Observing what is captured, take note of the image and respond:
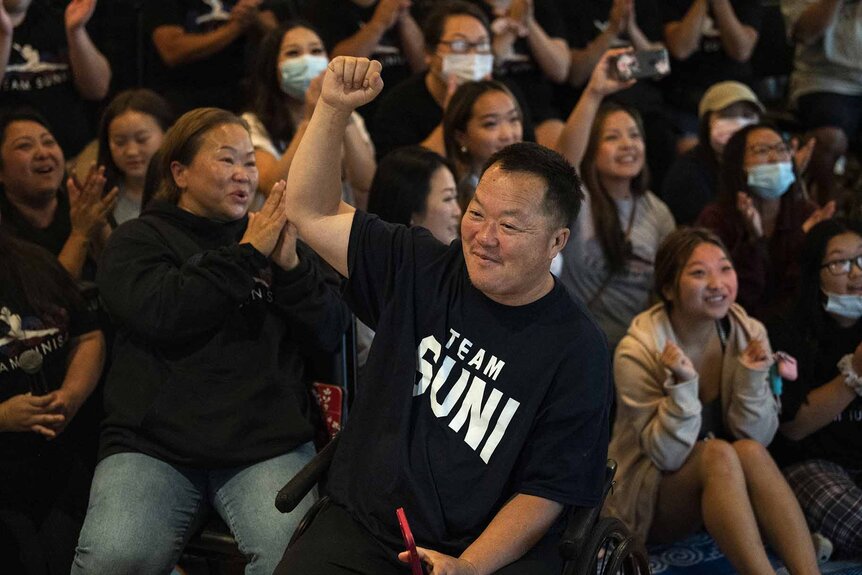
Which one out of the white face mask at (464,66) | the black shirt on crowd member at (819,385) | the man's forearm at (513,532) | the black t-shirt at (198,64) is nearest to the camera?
the man's forearm at (513,532)

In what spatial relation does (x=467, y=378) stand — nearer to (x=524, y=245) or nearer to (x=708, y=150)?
(x=524, y=245)

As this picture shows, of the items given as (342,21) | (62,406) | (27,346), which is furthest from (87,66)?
(62,406)

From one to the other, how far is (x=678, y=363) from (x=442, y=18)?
1755mm

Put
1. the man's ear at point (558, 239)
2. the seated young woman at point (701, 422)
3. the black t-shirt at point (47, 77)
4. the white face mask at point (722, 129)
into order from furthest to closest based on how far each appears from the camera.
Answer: the white face mask at point (722, 129) < the black t-shirt at point (47, 77) < the seated young woman at point (701, 422) < the man's ear at point (558, 239)

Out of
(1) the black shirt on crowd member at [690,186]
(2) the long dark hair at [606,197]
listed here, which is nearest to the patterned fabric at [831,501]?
(2) the long dark hair at [606,197]

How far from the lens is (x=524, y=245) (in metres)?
2.11

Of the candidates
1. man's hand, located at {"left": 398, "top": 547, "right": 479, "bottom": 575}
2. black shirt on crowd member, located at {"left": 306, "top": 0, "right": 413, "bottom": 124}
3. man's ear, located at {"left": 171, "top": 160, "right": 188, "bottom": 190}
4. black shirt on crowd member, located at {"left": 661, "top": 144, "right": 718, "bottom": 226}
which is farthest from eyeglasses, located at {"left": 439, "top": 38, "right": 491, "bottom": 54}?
man's hand, located at {"left": 398, "top": 547, "right": 479, "bottom": 575}

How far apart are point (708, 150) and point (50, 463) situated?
274 cm

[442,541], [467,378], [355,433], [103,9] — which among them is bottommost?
[442,541]

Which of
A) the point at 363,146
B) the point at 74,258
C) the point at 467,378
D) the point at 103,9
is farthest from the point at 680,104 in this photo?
the point at 467,378

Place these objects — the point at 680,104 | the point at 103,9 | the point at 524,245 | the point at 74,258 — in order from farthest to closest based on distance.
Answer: the point at 680,104 < the point at 103,9 < the point at 74,258 < the point at 524,245

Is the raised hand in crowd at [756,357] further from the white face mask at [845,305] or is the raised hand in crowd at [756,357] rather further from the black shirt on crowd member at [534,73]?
the black shirt on crowd member at [534,73]

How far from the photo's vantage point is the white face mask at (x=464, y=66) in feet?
13.2

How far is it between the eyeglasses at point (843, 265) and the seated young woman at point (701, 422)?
11.3 inches
